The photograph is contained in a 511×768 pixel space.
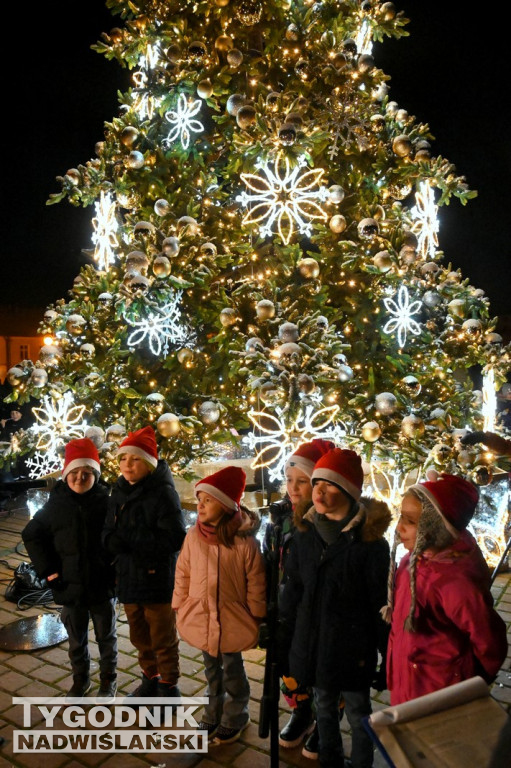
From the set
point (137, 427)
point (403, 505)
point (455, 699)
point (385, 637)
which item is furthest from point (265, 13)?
point (455, 699)

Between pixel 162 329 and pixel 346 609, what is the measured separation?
361cm

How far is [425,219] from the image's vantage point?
6223mm

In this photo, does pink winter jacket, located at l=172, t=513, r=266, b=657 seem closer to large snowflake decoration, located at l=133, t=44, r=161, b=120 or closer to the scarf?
the scarf

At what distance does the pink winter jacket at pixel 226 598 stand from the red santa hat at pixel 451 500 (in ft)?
3.90

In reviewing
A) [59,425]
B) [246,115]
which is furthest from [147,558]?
[246,115]

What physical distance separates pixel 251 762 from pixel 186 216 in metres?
4.62

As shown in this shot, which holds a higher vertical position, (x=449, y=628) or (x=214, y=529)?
(x=214, y=529)

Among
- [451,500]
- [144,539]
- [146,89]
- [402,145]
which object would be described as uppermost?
[146,89]

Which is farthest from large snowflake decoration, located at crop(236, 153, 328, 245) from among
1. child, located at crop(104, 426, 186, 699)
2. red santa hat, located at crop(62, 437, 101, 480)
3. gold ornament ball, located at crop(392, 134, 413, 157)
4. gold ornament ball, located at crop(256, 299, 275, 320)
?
child, located at crop(104, 426, 186, 699)

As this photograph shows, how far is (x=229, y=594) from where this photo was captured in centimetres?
322

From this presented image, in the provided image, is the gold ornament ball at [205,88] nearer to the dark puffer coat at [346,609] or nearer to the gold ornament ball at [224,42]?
the gold ornament ball at [224,42]

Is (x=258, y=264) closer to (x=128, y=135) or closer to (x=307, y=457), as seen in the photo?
(x=128, y=135)

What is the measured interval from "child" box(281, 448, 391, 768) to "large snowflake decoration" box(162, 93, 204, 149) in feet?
15.1

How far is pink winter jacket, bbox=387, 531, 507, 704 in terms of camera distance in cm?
226
